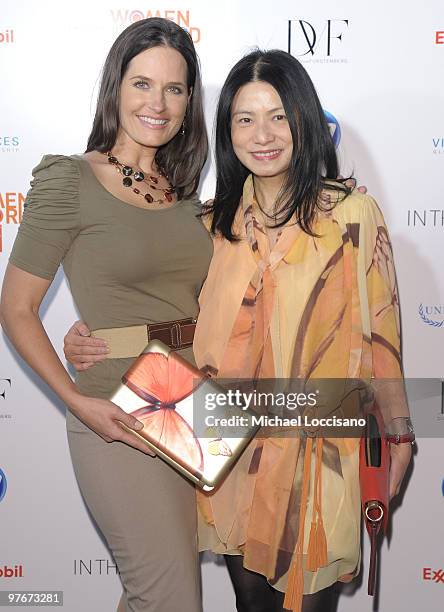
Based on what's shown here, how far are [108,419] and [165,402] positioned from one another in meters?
0.14

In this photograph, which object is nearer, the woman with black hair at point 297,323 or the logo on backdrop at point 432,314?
the woman with black hair at point 297,323

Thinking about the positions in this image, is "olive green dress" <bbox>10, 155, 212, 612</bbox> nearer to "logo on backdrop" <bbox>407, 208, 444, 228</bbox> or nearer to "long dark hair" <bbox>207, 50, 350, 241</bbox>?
"long dark hair" <bbox>207, 50, 350, 241</bbox>

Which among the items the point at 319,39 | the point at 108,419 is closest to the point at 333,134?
the point at 319,39

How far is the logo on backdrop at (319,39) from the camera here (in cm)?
240

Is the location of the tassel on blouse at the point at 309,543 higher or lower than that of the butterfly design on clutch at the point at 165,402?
lower

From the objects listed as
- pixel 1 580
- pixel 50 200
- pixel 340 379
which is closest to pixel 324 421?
pixel 340 379

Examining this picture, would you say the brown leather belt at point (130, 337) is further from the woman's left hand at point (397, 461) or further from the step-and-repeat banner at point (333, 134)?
the step-and-repeat banner at point (333, 134)

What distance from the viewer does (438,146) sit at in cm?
244

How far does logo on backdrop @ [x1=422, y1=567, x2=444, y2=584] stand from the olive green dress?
117cm

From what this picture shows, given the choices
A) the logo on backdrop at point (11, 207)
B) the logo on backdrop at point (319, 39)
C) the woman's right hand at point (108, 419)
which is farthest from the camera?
the logo on backdrop at point (11, 207)

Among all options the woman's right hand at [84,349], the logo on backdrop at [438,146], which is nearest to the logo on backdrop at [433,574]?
the logo on backdrop at [438,146]

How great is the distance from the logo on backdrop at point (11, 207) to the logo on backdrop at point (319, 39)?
101 centimetres

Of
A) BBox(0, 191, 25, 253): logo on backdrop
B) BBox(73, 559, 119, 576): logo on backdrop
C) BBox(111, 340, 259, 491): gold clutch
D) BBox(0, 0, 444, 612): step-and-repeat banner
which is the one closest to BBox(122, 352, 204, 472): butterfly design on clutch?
BBox(111, 340, 259, 491): gold clutch

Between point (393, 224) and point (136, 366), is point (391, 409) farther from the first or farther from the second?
point (393, 224)
